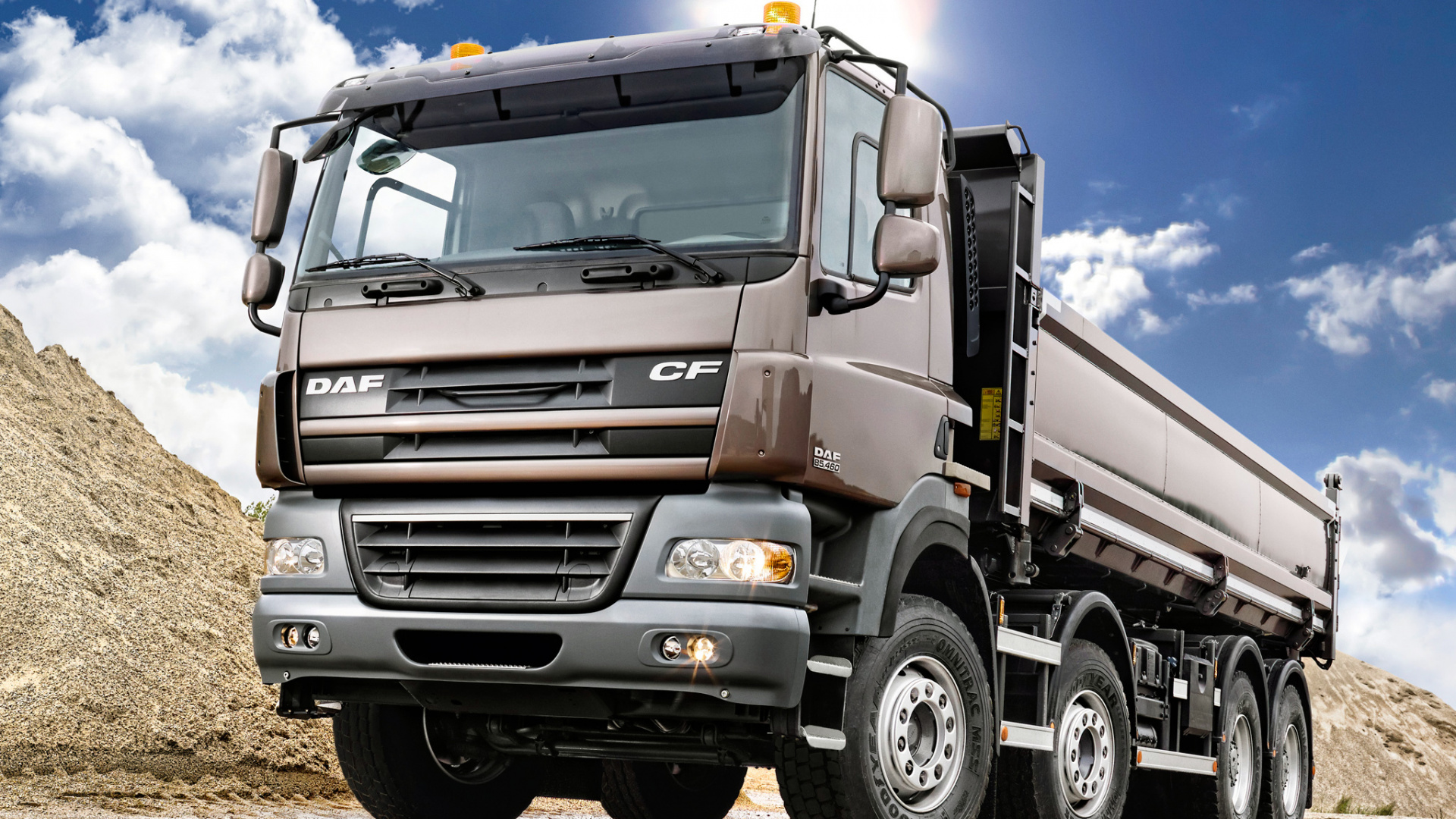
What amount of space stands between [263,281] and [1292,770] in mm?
8792

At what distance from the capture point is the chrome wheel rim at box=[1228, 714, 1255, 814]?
996 cm

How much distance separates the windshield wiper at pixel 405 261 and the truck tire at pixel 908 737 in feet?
6.87

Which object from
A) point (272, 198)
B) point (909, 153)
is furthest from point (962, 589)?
point (272, 198)

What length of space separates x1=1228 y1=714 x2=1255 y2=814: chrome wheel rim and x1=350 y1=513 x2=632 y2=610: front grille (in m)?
6.17

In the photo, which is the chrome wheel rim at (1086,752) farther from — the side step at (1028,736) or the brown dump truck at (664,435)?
the side step at (1028,736)

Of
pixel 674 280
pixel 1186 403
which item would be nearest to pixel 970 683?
pixel 674 280

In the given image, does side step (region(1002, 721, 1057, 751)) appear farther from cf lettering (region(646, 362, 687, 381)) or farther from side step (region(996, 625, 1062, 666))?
cf lettering (region(646, 362, 687, 381))

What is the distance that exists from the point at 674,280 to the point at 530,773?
11.0ft

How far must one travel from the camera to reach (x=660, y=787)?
26.6 ft

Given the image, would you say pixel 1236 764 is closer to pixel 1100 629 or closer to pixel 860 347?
pixel 1100 629

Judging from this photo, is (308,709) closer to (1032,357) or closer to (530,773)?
(530,773)

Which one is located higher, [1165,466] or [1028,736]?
[1165,466]

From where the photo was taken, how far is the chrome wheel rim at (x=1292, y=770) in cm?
1106

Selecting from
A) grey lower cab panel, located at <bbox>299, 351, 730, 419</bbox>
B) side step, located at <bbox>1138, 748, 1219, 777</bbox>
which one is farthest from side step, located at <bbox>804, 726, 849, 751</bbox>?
side step, located at <bbox>1138, 748, 1219, 777</bbox>
